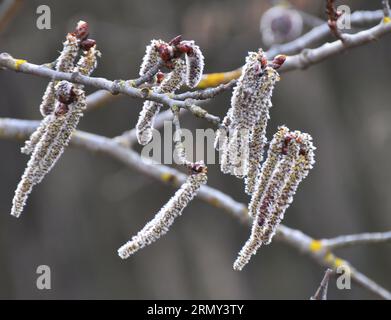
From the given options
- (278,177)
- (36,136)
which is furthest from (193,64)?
(36,136)

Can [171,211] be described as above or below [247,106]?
below

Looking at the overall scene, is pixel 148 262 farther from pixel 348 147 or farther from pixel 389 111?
pixel 389 111

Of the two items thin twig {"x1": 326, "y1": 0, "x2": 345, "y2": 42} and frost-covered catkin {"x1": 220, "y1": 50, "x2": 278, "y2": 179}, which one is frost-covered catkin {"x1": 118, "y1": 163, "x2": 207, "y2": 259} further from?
thin twig {"x1": 326, "y1": 0, "x2": 345, "y2": 42}

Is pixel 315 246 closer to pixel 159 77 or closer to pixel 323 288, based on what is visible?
pixel 323 288

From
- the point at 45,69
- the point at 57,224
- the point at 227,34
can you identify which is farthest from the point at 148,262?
the point at 45,69

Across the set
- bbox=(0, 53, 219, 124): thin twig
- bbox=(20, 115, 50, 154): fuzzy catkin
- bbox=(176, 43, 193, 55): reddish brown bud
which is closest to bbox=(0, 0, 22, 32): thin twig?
bbox=(0, 53, 219, 124): thin twig
